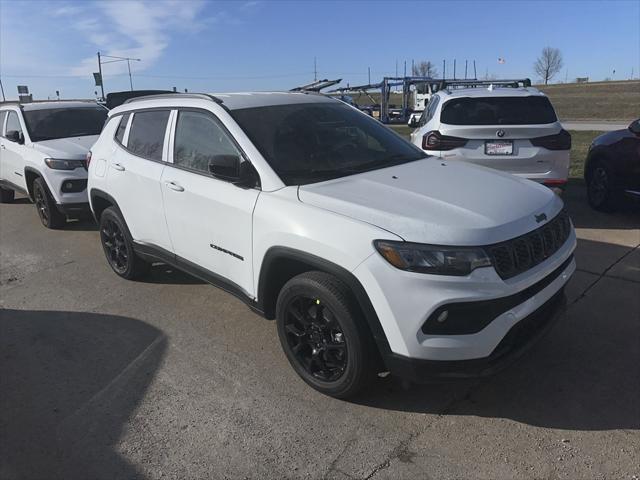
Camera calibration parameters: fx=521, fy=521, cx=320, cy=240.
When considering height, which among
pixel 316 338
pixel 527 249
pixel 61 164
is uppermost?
pixel 61 164

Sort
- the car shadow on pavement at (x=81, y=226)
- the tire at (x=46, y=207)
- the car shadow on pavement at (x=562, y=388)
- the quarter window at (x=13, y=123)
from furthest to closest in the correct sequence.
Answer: the quarter window at (x=13, y=123), the car shadow on pavement at (x=81, y=226), the tire at (x=46, y=207), the car shadow on pavement at (x=562, y=388)

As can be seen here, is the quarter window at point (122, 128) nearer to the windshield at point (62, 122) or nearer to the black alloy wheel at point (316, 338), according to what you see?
the black alloy wheel at point (316, 338)

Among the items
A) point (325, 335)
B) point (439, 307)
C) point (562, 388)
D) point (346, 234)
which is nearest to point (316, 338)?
point (325, 335)

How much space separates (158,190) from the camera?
4309 millimetres

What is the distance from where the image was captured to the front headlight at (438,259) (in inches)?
104

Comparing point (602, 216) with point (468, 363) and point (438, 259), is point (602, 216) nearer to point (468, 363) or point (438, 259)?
point (468, 363)

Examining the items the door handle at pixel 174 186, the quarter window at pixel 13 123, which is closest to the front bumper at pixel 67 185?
the quarter window at pixel 13 123

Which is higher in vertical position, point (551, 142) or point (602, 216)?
point (551, 142)

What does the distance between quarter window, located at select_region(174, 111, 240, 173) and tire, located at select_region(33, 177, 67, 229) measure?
4.17m

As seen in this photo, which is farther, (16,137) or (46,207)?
(16,137)

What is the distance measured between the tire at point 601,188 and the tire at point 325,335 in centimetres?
559

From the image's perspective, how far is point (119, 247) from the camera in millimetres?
5363

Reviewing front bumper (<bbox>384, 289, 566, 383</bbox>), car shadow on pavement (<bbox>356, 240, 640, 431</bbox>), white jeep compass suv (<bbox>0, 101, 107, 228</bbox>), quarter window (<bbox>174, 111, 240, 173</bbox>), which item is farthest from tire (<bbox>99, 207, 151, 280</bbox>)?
front bumper (<bbox>384, 289, 566, 383</bbox>)

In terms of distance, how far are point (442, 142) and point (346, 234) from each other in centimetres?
425
